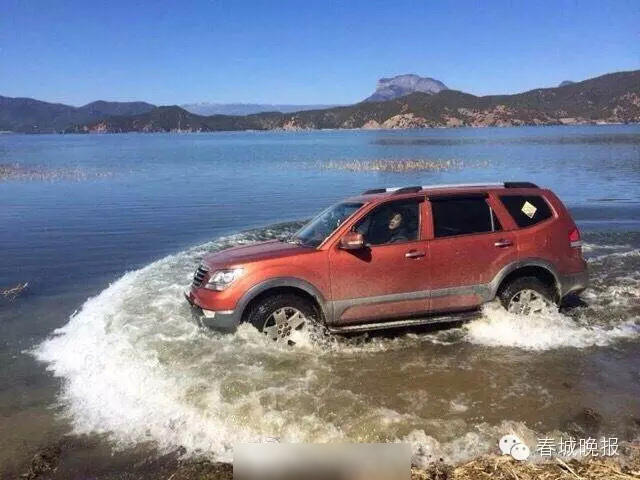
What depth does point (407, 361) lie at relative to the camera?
650cm

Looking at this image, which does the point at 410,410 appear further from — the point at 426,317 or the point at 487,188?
the point at 487,188

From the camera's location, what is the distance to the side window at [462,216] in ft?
23.4

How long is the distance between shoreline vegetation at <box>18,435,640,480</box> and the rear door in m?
2.82

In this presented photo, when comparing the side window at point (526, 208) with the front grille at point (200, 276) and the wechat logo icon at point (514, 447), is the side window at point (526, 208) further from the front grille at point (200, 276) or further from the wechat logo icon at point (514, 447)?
the front grille at point (200, 276)

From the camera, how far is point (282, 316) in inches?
263

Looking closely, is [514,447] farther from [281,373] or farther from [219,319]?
→ [219,319]

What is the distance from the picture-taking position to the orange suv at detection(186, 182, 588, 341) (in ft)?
21.7

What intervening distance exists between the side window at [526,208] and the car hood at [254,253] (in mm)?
2790

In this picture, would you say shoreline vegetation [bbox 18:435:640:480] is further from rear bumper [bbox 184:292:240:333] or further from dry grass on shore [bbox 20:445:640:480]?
rear bumper [bbox 184:292:240:333]

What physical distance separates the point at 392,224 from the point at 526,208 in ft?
6.37

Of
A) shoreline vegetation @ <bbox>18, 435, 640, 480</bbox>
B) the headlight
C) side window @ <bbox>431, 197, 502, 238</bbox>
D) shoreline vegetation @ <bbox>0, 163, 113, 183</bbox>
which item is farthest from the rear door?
shoreline vegetation @ <bbox>0, 163, 113, 183</bbox>

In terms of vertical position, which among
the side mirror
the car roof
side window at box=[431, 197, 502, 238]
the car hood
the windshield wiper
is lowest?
the car hood

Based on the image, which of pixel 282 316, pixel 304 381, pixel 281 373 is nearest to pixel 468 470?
pixel 304 381

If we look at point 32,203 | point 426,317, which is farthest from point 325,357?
point 32,203
